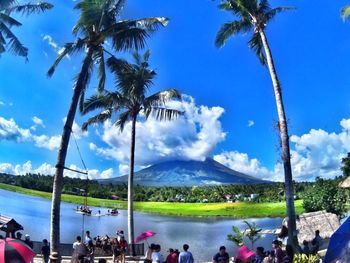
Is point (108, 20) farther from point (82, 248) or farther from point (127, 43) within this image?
point (82, 248)

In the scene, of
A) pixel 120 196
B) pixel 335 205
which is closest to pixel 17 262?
pixel 335 205

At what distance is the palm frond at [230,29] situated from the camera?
2131 centimetres

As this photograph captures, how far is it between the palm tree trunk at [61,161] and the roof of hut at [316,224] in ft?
54.6

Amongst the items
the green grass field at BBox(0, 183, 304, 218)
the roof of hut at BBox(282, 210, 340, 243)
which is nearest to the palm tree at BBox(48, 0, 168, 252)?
the roof of hut at BBox(282, 210, 340, 243)

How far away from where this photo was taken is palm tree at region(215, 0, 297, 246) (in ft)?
56.9

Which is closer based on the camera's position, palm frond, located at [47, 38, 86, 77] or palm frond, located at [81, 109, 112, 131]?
palm frond, located at [47, 38, 86, 77]

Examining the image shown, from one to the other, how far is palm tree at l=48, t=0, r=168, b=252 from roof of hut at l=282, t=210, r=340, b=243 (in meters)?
15.8

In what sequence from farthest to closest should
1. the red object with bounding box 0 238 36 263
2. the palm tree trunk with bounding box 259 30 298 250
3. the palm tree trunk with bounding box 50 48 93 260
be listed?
the palm tree trunk with bounding box 259 30 298 250 < the palm tree trunk with bounding box 50 48 93 260 < the red object with bounding box 0 238 36 263

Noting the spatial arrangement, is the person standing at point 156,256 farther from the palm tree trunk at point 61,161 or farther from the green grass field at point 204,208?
the green grass field at point 204,208

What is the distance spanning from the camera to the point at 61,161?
17.0 meters

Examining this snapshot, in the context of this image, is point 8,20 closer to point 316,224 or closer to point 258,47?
point 258,47

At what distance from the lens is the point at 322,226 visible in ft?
96.2

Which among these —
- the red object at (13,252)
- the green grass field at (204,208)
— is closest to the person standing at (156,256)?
the red object at (13,252)

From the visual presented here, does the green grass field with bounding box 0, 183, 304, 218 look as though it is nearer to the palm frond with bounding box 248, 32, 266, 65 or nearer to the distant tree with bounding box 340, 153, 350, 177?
the distant tree with bounding box 340, 153, 350, 177
